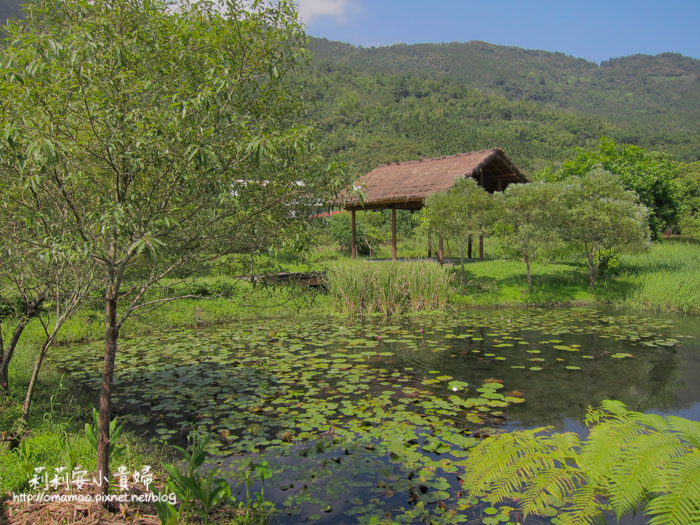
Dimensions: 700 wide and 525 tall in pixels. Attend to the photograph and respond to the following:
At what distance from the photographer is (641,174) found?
22.5 metres

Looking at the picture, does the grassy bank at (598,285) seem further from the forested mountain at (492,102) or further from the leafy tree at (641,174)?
the forested mountain at (492,102)

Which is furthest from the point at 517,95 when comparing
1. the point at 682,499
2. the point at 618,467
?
the point at 682,499

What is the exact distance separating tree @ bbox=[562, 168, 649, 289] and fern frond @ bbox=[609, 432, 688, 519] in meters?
13.2

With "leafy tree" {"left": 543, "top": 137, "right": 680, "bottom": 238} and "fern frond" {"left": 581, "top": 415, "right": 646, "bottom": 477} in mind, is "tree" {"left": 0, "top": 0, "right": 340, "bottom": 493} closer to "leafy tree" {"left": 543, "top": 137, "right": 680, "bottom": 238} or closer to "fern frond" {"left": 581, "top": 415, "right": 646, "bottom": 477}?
"fern frond" {"left": 581, "top": 415, "right": 646, "bottom": 477}

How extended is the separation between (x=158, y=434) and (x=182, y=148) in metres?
3.17

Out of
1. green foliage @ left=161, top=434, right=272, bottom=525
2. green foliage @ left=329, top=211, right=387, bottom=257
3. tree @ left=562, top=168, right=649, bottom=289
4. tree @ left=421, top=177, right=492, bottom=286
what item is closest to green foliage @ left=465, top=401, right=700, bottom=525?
green foliage @ left=161, top=434, right=272, bottom=525

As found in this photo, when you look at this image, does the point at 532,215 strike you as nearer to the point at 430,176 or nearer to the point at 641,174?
the point at 430,176

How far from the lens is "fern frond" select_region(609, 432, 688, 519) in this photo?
214 cm

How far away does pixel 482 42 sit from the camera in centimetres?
Result: 14838

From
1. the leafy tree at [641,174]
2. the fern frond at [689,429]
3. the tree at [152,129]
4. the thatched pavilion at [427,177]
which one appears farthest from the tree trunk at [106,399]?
the leafy tree at [641,174]

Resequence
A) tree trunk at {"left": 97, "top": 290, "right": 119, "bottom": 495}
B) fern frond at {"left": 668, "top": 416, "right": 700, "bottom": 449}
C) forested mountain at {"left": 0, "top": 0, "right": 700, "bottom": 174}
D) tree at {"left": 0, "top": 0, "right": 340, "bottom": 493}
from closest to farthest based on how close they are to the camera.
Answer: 1. fern frond at {"left": 668, "top": 416, "right": 700, "bottom": 449}
2. tree at {"left": 0, "top": 0, "right": 340, "bottom": 493}
3. tree trunk at {"left": 97, "top": 290, "right": 119, "bottom": 495}
4. forested mountain at {"left": 0, "top": 0, "right": 700, "bottom": 174}

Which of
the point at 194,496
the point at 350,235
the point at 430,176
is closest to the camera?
the point at 194,496

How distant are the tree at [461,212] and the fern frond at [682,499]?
41.1 feet

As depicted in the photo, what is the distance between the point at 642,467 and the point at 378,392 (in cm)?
413
